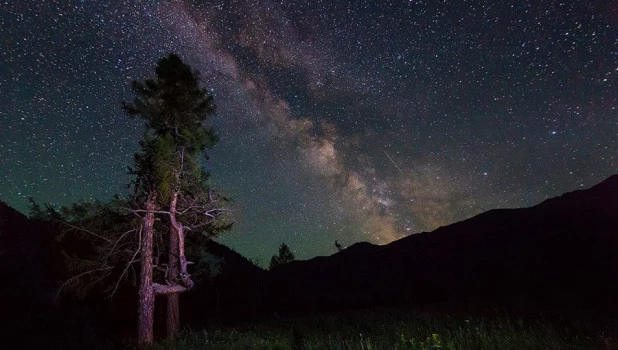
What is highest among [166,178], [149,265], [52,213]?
[166,178]

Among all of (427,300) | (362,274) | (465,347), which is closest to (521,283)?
(427,300)

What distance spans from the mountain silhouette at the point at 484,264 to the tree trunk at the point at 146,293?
31049mm

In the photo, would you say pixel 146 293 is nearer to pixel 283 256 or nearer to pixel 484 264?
pixel 484 264

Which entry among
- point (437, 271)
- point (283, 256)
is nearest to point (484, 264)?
point (437, 271)

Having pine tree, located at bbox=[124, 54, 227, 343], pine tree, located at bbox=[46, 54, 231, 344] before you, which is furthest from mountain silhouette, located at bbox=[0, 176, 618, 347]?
pine tree, located at bbox=[124, 54, 227, 343]

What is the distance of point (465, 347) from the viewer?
5.82 m

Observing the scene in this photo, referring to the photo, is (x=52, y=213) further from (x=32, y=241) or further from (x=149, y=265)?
(x=32, y=241)

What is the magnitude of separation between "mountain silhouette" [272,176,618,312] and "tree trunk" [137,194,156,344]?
31049mm

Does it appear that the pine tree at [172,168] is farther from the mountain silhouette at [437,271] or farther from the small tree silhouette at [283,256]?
the small tree silhouette at [283,256]

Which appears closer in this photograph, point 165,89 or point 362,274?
point 165,89

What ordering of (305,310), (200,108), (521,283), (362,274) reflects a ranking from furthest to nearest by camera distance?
1. (362,274)
2. (305,310)
3. (521,283)
4. (200,108)

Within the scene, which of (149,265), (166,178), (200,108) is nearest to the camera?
(149,265)

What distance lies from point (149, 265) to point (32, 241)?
20807mm

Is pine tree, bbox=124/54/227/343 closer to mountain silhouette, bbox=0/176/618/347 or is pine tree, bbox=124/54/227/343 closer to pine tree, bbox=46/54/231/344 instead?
pine tree, bbox=46/54/231/344
